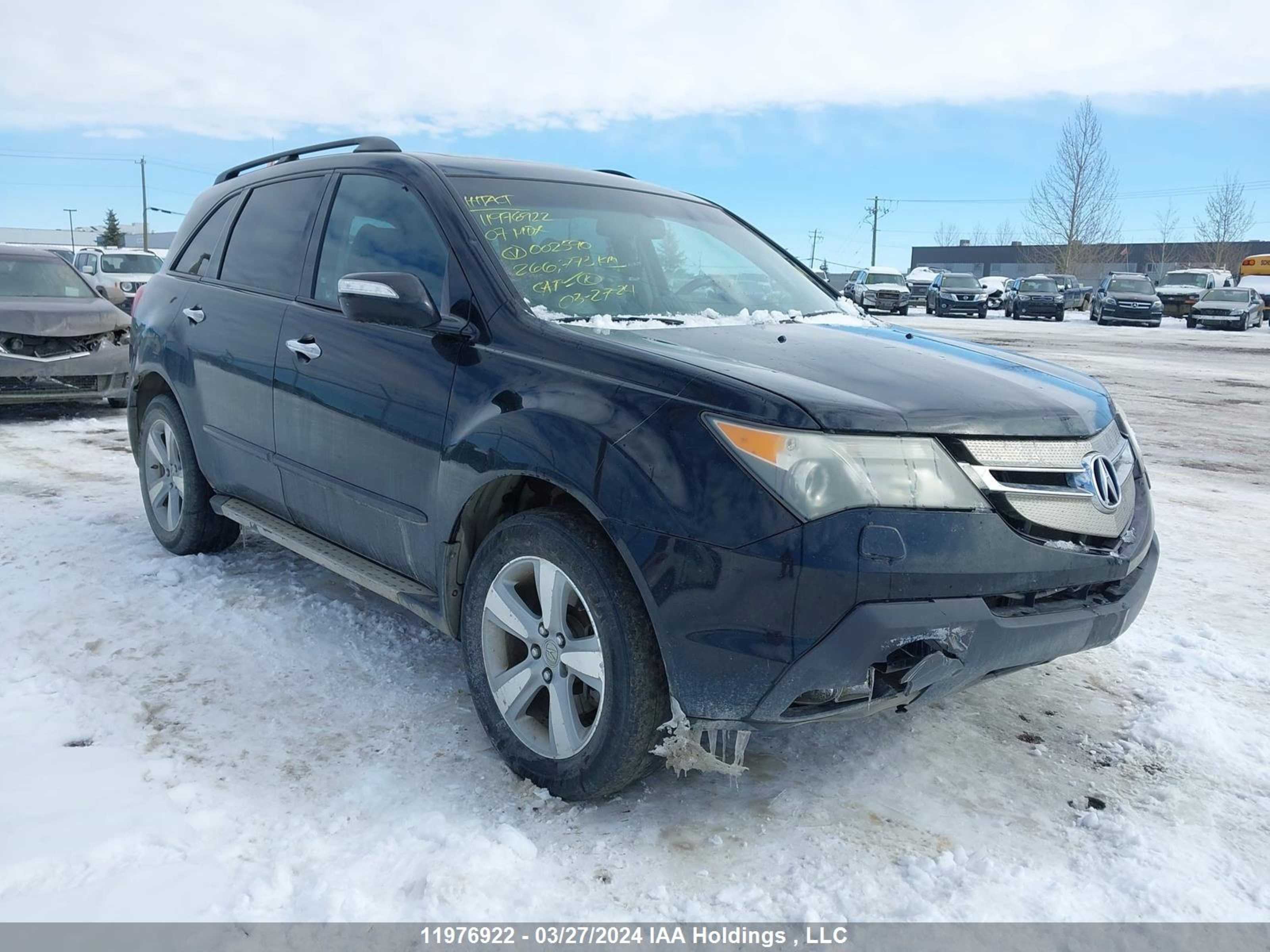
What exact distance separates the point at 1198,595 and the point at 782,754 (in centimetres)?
250

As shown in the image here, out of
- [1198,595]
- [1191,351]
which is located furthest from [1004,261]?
[1198,595]

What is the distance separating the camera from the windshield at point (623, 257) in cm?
322

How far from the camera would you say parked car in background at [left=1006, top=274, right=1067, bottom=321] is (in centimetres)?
3647

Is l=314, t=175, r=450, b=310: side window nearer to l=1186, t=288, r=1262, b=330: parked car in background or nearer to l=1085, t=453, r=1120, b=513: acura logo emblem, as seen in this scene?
l=1085, t=453, r=1120, b=513: acura logo emblem

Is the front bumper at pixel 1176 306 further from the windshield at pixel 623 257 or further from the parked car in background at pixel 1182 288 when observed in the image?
the windshield at pixel 623 257

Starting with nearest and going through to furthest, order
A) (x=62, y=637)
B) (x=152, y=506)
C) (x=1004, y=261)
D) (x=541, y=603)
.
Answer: (x=541, y=603)
(x=62, y=637)
(x=152, y=506)
(x=1004, y=261)

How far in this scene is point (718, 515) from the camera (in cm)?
236

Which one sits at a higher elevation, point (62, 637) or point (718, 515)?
point (718, 515)

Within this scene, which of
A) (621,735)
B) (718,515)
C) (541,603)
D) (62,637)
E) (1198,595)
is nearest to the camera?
(718,515)

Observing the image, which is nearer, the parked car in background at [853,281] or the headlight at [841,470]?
the headlight at [841,470]

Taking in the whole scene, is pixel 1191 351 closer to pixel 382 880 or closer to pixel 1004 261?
pixel 382 880

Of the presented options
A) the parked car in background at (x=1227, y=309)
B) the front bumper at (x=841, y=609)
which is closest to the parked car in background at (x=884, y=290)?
the parked car in background at (x=1227, y=309)

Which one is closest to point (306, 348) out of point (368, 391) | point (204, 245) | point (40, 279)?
point (368, 391)

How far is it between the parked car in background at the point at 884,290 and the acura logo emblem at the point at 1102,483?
36679 millimetres
